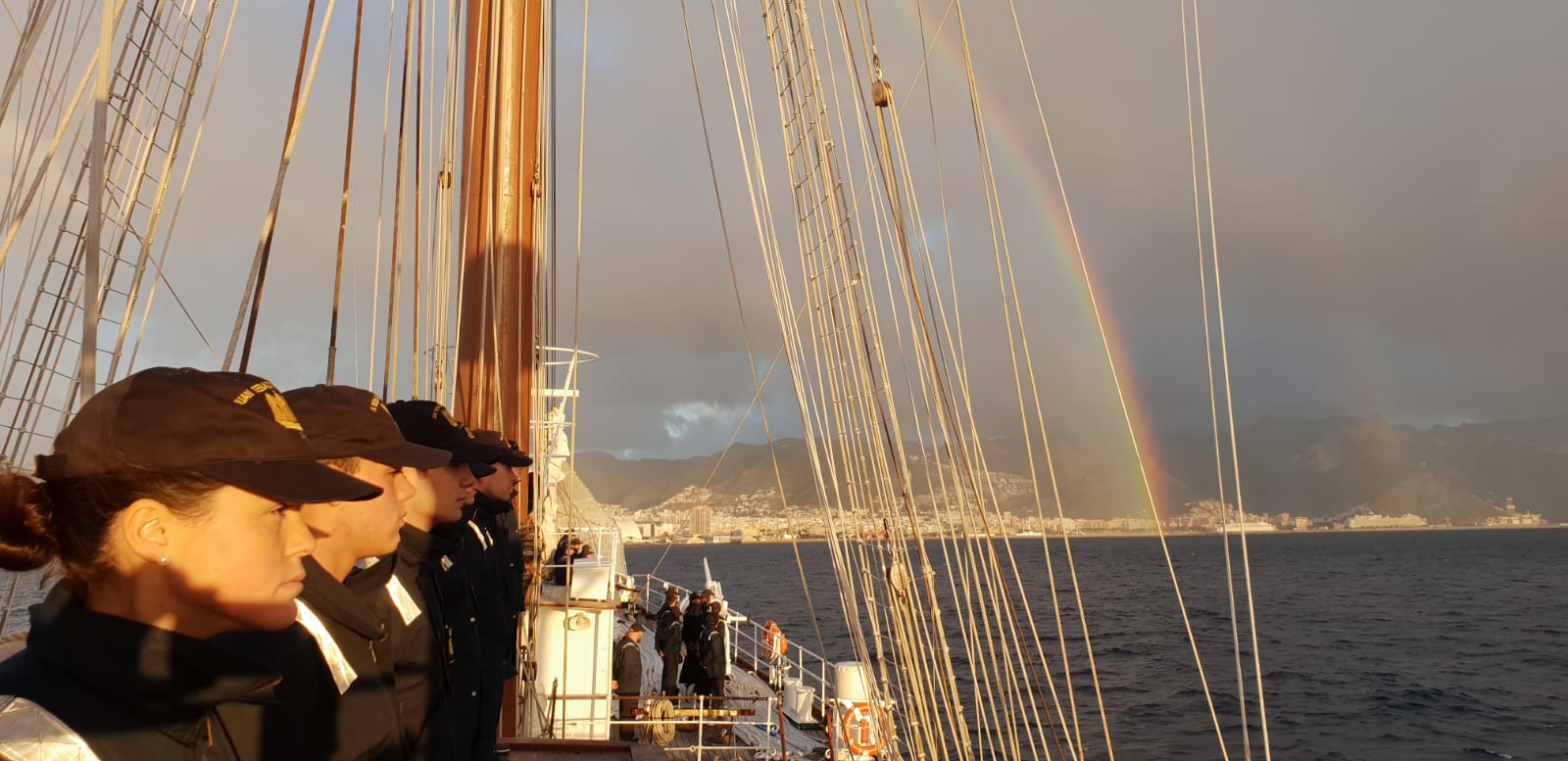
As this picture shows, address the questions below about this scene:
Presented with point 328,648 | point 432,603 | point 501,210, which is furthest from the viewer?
point 501,210

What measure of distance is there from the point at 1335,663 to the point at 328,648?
40.4 metres

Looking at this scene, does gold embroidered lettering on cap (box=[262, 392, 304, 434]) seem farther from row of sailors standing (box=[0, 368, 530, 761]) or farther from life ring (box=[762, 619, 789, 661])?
life ring (box=[762, 619, 789, 661])

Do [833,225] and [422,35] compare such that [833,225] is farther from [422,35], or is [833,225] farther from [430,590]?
[430,590]

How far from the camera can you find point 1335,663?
35.7 meters

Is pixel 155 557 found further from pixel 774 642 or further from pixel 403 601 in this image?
pixel 774 642

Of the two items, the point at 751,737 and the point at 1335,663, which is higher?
the point at 751,737

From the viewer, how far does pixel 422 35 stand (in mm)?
6844

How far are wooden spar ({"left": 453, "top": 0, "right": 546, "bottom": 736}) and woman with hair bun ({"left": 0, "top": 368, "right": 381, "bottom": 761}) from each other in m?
5.70

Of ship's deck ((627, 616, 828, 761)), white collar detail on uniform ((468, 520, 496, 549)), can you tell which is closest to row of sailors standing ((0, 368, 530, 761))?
white collar detail on uniform ((468, 520, 496, 549))

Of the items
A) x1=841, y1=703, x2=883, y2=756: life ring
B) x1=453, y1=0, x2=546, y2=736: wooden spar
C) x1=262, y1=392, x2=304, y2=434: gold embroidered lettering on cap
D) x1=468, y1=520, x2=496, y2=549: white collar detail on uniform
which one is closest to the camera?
x1=262, y1=392, x2=304, y2=434: gold embroidered lettering on cap

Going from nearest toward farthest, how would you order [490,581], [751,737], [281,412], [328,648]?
1. [281,412]
2. [328,648]
3. [490,581]
4. [751,737]

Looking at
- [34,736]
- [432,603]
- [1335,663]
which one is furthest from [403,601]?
[1335,663]

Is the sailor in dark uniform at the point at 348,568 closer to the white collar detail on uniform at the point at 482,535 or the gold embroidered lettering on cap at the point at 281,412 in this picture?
the gold embroidered lettering on cap at the point at 281,412

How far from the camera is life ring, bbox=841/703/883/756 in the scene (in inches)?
380
